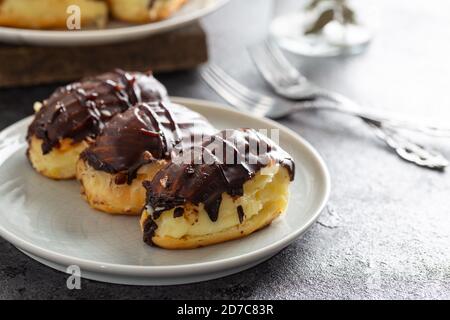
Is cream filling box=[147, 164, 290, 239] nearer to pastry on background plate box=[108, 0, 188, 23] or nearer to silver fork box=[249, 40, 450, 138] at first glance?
silver fork box=[249, 40, 450, 138]

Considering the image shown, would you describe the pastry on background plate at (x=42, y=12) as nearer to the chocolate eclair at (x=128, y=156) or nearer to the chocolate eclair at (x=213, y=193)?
the chocolate eclair at (x=128, y=156)

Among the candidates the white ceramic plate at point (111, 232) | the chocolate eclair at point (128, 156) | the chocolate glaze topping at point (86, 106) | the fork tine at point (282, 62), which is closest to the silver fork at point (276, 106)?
the fork tine at point (282, 62)

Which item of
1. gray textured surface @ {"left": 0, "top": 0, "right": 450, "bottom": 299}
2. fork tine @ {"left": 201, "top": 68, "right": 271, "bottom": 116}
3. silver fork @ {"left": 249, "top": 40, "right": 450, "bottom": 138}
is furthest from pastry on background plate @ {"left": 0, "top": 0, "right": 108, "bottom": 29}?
silver fork @ {"left": 249, "top": 40, "right": 450, "bottom": 138}

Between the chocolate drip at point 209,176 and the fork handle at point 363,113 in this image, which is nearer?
the chocolate drip at point 209,176

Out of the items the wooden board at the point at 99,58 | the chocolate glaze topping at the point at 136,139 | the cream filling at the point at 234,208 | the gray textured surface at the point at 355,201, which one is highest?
the chocolate glaze topping at the point at 136,139

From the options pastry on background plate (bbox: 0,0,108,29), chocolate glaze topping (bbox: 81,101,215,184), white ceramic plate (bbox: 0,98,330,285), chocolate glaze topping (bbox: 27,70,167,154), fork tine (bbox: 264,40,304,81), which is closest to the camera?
white ceramic plate (bbox: 0,98,330,285)

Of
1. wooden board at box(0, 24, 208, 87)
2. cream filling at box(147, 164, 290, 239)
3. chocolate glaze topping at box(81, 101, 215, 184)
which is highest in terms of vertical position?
chocolate glaze topping at box(81, 101, 215, 184)

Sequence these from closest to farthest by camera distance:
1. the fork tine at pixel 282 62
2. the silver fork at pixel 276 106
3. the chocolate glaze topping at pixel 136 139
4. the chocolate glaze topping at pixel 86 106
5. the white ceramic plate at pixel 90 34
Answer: the chocolate glaze topping at pixel 136 139 → the chocolate glaze topping at pixel 86 106 → the silver fork at pixel 276 106 → the white ceramic plate at pixel 90 34 → the fork tine at pixel 282 62
